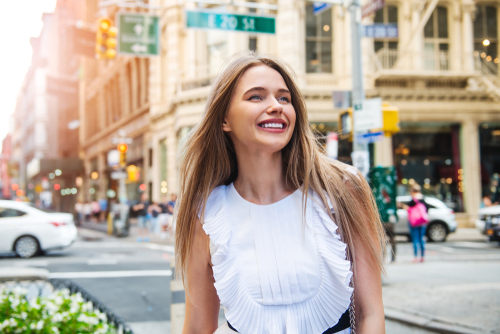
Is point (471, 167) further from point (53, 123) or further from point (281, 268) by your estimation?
point (53, 123)

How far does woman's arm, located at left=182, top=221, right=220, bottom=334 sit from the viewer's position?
1864 millimetres

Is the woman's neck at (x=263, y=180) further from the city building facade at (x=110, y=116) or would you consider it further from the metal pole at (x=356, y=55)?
the city building facade at (x=110, y=116)

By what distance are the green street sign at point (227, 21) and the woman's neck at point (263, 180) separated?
29.5 ft

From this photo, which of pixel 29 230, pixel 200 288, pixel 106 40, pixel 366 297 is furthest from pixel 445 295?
pixel 106 40

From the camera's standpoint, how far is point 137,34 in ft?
42.9

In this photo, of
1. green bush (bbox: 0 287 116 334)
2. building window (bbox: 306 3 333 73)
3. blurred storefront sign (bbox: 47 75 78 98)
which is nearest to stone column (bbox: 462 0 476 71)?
building window (bbox: 306 3 333 73)

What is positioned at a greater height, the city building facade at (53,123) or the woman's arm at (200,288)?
the city building facade at (53,123)

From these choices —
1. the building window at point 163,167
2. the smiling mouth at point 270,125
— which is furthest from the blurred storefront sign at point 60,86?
the smiling mouth at point 270,125

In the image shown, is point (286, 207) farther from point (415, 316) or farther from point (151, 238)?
point (151, 238)

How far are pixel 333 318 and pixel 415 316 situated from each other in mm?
4198

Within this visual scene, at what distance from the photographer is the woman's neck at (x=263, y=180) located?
1.88 m

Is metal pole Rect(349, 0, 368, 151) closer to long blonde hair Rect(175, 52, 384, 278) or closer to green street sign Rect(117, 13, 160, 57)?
green street sign Rect(117, 13, 160, 57)

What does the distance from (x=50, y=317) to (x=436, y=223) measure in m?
15.1

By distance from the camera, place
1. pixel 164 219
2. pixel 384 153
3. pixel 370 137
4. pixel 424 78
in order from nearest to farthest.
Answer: pixel 370 137 < pixel 164 219 < pixel 384 153 < pixel 424 78
